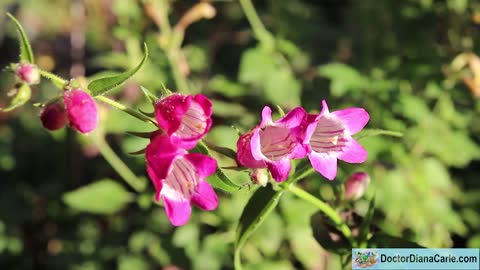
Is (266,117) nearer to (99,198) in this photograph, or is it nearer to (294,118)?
(294,118)

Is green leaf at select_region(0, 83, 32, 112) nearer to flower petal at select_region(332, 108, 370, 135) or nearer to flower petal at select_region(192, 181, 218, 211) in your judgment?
flower petal at select_region(192, 181, 218, 211)

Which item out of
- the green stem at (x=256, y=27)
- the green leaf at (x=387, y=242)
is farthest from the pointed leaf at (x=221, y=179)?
the green stem at (x=256, y=27)

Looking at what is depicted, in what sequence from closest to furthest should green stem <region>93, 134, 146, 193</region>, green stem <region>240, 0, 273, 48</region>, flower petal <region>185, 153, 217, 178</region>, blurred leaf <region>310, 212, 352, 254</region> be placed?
flower petal <region>185, 153, 217, 178</region> → blurred leaf <region>310, 212, 352, 254</region> → green stem <region>93, 134, 146, 193</region> → green stem <region>240, 0, 273, 48</region>

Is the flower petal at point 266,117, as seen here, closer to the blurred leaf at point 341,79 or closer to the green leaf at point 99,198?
the blurred leaf at point 341,79

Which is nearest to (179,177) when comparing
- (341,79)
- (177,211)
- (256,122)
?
(177,211)

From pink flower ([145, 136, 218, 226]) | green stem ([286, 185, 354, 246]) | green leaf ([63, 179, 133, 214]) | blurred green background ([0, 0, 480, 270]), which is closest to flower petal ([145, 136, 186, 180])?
pink flower ([145, 136, 218, 226])

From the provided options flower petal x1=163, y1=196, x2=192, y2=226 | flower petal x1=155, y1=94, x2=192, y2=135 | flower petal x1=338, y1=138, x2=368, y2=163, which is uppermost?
flower petal x1=155, y1=94, x2=192, y2=135
